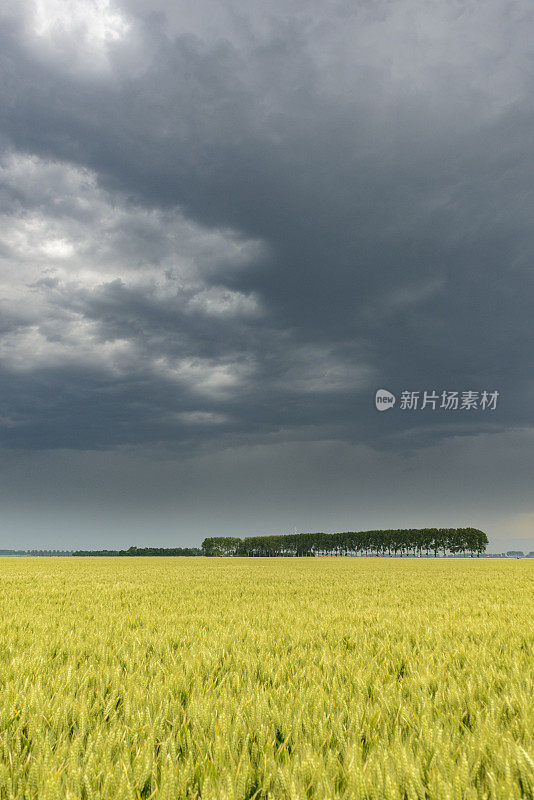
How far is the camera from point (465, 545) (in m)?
162

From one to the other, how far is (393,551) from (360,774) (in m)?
187

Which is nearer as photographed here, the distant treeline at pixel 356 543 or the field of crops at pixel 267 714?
the field of crops at pixel 267 714

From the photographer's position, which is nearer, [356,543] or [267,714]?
[267,714]

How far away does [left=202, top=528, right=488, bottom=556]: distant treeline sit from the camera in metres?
162

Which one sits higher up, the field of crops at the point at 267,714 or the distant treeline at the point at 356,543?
the field of crops at the point at 267,714

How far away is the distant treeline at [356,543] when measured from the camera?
162488mm

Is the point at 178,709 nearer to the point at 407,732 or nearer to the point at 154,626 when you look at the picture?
the point at 407,732

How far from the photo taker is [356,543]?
181m

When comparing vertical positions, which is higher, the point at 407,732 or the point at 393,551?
the point at 407,732

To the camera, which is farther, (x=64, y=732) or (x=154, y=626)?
(x=154, y=626)

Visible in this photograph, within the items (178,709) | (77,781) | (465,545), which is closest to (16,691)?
(178,709)

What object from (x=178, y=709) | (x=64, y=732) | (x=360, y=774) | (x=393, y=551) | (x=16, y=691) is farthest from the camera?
(x=393, y=551)

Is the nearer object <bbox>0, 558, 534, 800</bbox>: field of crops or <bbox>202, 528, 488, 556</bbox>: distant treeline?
<bbox>0, 558, 534, 800</bbox>: field of crops

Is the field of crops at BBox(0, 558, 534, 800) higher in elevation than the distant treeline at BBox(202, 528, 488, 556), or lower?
higher
